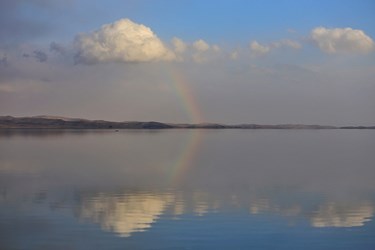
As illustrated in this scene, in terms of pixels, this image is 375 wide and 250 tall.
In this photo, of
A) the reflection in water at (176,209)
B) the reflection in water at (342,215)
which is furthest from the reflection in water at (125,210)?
the reflection in water at (342,215)

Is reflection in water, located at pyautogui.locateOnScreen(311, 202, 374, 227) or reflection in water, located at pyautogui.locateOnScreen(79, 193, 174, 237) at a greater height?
reflection in water, located at pyautogui.locateOnScreen(311, 202, 374, 227)

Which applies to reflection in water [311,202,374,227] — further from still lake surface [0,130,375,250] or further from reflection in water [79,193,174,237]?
reflection in water [79,193,174,237]

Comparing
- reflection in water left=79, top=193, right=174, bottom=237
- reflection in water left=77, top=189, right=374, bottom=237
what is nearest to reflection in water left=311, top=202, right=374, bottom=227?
reflection in water left=77, top=189, right=374, bottom=237

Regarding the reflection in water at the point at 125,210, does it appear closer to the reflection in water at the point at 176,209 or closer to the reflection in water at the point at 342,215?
the reflection in water at the point at 176,209

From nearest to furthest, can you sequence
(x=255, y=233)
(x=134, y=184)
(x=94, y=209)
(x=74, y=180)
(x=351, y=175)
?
(x=255, y=233) → (x=94, y=209) → (x=134, y=184) → (x=74, y=180) → (x=351, y=175)

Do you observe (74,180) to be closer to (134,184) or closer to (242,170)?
(134,184)

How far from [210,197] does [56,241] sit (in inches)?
342

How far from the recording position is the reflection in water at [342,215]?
1683 centimetres

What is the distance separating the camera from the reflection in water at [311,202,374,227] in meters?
16.8

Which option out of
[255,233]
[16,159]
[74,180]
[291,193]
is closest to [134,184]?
[74,180]

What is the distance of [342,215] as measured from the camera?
715 inches

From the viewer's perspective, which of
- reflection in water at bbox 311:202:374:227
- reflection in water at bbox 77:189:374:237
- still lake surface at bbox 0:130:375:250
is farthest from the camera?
reflection in water at bbox 311:202:374:227

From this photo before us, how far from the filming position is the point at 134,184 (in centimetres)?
2606

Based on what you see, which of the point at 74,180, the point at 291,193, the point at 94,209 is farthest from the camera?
the point at 74,180
